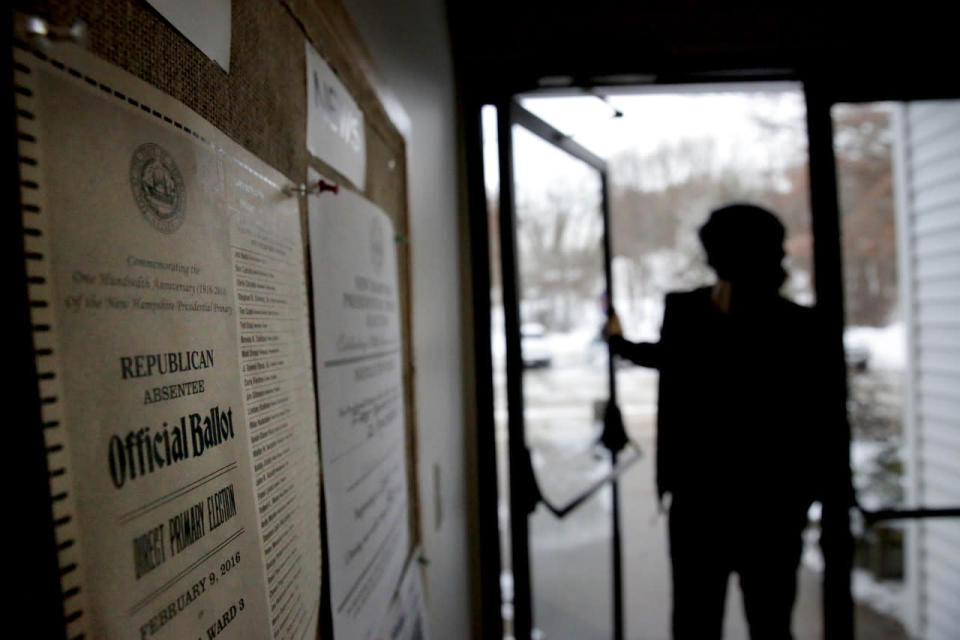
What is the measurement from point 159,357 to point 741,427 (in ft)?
5.89

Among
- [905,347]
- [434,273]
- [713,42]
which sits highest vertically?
[713,42]

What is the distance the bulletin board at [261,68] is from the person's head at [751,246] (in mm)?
1254

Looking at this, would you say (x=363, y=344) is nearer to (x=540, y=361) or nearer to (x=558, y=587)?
(x=540, y=361)

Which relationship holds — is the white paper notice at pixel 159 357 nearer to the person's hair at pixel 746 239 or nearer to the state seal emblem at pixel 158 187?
the state seal emblem at pixel 158 187

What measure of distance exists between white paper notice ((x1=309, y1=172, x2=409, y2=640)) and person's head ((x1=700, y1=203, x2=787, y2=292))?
1.28 metres

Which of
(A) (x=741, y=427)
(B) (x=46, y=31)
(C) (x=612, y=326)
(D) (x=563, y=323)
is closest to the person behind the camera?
(B) (x=46, y=31)

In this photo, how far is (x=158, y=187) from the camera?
12.7 inches

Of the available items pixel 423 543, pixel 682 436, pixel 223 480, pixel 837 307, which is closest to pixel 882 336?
pixel 837 307

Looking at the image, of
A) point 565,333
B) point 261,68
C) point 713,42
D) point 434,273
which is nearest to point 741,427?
point 565,333

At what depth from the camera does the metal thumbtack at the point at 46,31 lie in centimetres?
23

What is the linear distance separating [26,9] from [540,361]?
78.0 inches

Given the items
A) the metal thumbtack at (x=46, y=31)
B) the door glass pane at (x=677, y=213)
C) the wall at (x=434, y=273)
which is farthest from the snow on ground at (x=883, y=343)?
the metal thumbtack at (x=46, y=31)

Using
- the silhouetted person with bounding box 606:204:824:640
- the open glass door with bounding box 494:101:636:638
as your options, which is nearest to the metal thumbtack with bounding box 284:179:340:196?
the open glass door with bounding box 494:101:636:638

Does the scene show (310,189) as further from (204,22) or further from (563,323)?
(563,323)
